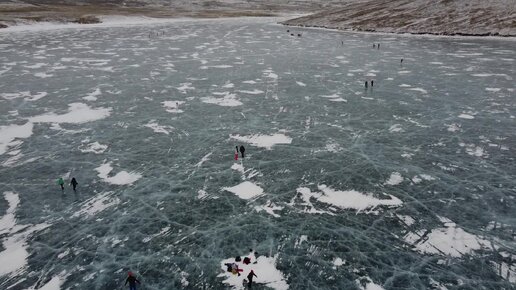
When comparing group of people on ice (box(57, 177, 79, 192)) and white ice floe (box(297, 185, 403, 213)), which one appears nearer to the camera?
white ice floe (box(297, 185, 403, 213))

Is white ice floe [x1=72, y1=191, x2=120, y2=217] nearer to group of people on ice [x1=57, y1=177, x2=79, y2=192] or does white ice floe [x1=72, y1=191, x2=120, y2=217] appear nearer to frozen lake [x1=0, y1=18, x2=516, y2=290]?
frozen lake [x1=0, y1=18, x2=516, y2=290]

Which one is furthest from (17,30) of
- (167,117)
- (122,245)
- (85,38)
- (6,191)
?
(122,245)

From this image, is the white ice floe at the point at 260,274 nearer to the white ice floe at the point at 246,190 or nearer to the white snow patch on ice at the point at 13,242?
the white ice floe at the point at 246,190

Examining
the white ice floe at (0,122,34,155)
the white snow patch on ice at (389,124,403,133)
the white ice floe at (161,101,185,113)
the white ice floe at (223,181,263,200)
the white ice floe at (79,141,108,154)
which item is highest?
the white ice floe at (161,101,185,113)

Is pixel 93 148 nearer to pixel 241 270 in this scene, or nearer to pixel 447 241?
pixel 241 270

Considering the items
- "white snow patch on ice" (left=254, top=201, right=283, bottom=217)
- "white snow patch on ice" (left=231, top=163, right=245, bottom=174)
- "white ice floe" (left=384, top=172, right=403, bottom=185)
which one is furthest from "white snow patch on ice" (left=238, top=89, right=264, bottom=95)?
"white snow patch on ice" (left=254, top=201, right=283, bottom=217)

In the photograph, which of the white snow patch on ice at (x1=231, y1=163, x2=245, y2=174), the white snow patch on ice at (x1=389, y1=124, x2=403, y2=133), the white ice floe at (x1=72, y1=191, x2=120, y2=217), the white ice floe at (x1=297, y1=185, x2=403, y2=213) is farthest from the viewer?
the white snow patch on ice at (x1=389, y1=124, x2=403, y2=133)
